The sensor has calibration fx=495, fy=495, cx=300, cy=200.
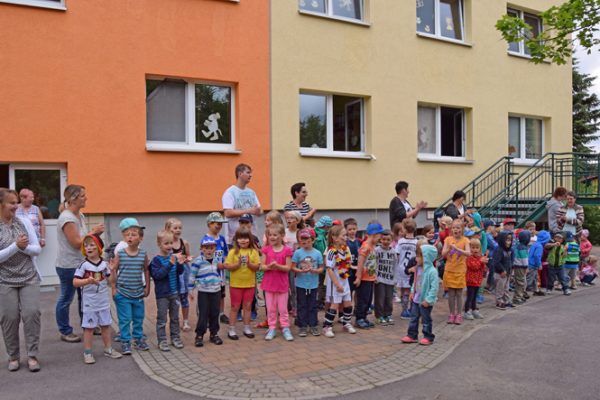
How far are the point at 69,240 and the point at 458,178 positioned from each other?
33.3 ft

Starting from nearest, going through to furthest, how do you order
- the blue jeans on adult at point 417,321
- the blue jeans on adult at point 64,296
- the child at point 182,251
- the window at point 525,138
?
the blue jeans on adult at point 64,296, the child at point 182,251, the blue jeans on adult at point 417,321, the window at point 525,138

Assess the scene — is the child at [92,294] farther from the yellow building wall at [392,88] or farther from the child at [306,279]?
the yellow building wall at [392,88]

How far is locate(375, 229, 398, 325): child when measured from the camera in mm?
6430

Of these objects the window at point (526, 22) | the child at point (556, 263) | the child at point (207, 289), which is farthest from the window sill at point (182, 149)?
the window at point (526, 22)

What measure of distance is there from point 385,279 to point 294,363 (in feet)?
6.42

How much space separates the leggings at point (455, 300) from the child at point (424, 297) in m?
0.94

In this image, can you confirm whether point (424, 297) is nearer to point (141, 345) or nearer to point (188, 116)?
point (141, 345)

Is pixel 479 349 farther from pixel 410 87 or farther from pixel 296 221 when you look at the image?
pixel 410 87

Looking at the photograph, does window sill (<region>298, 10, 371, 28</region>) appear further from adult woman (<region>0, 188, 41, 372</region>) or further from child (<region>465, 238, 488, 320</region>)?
adult woman (<region>0, 188, 41, 372</region>)

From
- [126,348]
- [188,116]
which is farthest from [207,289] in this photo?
[188,116]

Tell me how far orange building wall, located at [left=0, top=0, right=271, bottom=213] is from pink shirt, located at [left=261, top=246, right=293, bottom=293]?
3.76 meters

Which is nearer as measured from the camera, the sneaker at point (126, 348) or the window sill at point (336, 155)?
the sneaker at point (126, 348)

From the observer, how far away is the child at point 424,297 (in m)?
5.57

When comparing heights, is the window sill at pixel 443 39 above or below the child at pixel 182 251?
above
